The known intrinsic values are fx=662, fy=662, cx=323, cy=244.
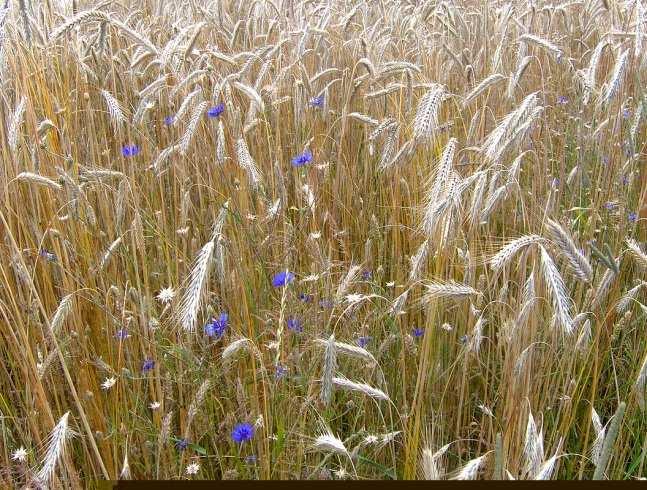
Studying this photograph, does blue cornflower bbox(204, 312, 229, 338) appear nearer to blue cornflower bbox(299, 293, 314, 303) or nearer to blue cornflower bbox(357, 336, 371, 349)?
blue cornflower bbox(299, 293, 314, 303)

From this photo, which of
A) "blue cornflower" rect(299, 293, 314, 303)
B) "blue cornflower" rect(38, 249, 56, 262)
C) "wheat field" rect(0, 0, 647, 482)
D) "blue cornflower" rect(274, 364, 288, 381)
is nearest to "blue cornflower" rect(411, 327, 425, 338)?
"wheat field" rect(0, 0, 647, 482)

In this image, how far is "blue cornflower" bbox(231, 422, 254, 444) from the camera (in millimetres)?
1496

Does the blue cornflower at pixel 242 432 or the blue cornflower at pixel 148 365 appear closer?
the blue cornflower at pixel 242 432

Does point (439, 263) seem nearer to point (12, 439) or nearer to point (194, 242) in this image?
point (194, 242)

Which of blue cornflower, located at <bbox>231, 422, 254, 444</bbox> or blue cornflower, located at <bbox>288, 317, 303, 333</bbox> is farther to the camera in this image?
blue cornflower, located at <bbox>288, 317, 303, 333</bbox>

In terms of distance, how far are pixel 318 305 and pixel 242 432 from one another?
1.65 ft

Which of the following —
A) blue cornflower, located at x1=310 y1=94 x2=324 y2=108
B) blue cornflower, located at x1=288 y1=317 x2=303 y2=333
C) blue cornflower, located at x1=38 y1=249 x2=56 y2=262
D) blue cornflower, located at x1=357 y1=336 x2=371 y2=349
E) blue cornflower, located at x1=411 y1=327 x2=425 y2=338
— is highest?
blue cornflower, located at x1=310 y1=94 x2=324 y2=108

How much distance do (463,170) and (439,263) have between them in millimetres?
825

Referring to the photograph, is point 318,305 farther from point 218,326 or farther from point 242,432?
point 242,432

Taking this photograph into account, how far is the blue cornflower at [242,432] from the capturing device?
150 centimetres

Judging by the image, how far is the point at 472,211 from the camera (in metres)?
1.49

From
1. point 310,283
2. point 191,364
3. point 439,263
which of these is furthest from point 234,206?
point 439,263

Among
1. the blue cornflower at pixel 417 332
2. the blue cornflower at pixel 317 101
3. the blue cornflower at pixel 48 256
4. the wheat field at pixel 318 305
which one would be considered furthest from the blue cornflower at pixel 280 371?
the blue cornflower at pixel 317 101

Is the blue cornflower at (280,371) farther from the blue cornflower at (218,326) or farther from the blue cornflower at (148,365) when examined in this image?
the blue cornflower at (148,365)
